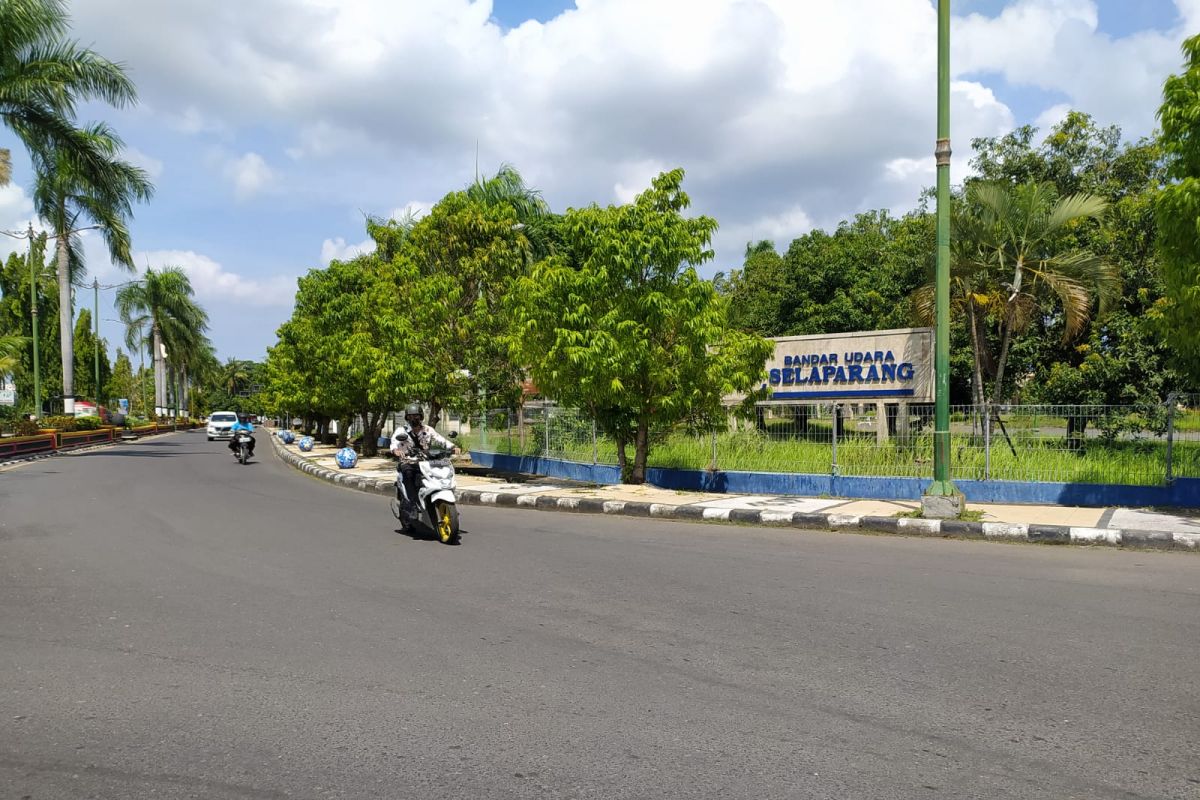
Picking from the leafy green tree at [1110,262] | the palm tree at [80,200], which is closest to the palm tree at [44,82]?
the palm tree at [80,200]

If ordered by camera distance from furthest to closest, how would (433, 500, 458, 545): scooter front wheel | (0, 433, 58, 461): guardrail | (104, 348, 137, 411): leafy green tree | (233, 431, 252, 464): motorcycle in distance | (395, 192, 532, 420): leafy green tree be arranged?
(104, 348, 137, 411): leafy green tree
(0, 433, 58, 461): guardrail
(233, 431, 252, 464): motorcycle in distance
(395, 192, 532, 420): leafy green tree
(433, 500, 458, 545): scooter front wheel

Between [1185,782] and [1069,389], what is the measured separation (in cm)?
1782

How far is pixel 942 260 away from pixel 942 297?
18.3 inches

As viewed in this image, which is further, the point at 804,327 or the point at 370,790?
the point at 804,327

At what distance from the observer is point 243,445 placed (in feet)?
82.2

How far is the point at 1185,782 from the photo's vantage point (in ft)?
10.5

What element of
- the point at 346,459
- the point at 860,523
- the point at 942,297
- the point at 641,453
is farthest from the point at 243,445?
the point at 942,297

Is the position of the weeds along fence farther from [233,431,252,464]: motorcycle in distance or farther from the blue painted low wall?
[233,431,252,464]: motorcycle in distance

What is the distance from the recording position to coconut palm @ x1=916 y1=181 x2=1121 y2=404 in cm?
1620

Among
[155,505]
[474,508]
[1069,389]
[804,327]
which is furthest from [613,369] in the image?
[804,327]

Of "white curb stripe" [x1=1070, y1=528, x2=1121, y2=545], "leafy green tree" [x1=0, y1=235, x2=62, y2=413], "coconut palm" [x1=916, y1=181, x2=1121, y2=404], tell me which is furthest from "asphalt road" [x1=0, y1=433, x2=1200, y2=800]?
"leafy green tree" [x1=0, y1=235, x2=62, y2=413]

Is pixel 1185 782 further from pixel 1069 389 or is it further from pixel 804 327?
pixel 804 327

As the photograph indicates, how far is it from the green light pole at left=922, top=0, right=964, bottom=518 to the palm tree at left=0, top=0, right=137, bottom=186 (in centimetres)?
2672

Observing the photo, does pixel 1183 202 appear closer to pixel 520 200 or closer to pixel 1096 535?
pixel 1096 535
